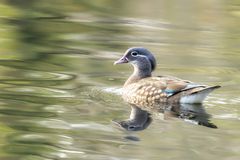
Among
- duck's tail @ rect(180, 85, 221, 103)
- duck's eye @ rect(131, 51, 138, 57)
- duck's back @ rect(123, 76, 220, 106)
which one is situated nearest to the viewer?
duck's tail @ rect(180, 85, 221, 103)

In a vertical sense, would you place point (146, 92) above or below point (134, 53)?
below

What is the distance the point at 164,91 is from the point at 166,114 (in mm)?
632

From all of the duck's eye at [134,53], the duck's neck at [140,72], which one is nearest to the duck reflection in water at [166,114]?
the duck's neck at [140,72]

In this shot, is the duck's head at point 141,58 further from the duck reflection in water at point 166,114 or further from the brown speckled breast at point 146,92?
the duck reflection in water at point 166,114

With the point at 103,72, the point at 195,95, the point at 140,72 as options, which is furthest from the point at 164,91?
the point at 103,72

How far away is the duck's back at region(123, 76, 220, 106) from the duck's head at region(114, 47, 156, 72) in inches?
18.3

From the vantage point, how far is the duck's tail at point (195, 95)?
1080 cm

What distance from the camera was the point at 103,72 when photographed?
41.7 ft

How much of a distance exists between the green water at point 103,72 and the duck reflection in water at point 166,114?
0.29 feet

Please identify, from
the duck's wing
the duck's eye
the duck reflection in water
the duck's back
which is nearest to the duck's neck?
the duck's eye

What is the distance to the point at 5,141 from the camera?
903 cm

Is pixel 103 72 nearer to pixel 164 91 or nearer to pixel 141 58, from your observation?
pixel 141 58

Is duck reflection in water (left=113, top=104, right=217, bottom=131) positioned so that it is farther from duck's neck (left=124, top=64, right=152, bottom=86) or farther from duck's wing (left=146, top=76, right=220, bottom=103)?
duck's neck (left=124, top=64, right=152, bottom=86)

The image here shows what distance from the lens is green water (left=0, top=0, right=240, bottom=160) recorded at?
8984 mm
